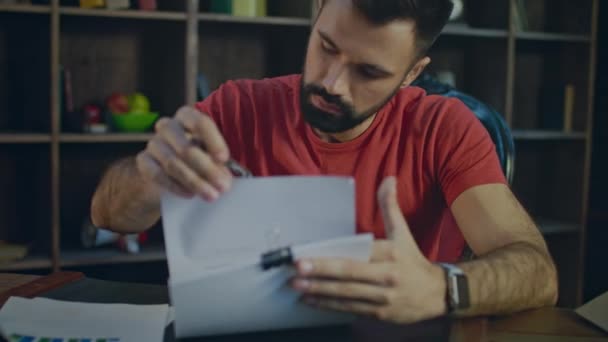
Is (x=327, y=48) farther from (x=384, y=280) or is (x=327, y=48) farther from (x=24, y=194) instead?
(x=24, y=194)

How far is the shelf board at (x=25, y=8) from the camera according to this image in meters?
2.27

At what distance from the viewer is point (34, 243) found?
101 inches

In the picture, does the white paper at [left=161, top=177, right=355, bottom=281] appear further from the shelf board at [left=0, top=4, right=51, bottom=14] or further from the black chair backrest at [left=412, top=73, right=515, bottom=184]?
the shelf board at [left=0, top=4, right=51, bottom=14]

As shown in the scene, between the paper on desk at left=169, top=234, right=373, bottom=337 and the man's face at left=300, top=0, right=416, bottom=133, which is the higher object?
the man's face at left=300, top=0, right=416, bottom=133

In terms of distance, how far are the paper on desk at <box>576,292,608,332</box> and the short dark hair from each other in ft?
1.91

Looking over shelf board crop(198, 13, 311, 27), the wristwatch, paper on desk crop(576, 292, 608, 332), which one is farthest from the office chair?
shelf board crop(198, 13, 311, 27)

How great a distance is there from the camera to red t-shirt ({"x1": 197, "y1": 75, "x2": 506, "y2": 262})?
143cm

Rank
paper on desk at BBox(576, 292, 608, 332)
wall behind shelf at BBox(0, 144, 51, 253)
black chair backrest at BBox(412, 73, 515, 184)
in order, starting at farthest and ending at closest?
wall behind shelf at BBox(0, 144, 51, 253) < black chair backrest at BBox(412, 73, 515, 184) < paper on desk at BBox(576, 292, 608, 332)

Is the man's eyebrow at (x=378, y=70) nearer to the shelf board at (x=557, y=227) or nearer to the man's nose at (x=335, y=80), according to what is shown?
the man's nose at (x=335, y=80)

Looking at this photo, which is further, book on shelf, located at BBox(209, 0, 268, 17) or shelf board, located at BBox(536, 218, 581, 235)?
shelf board, located at BBox(536, 218, 581, 235)

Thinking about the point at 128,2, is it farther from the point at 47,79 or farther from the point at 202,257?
the point at 202,257

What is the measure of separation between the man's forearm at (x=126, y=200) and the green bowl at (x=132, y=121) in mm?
1299

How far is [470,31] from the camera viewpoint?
2928 millimetres

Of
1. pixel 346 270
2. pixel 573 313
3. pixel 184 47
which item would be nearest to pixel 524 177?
pixel 184 47
